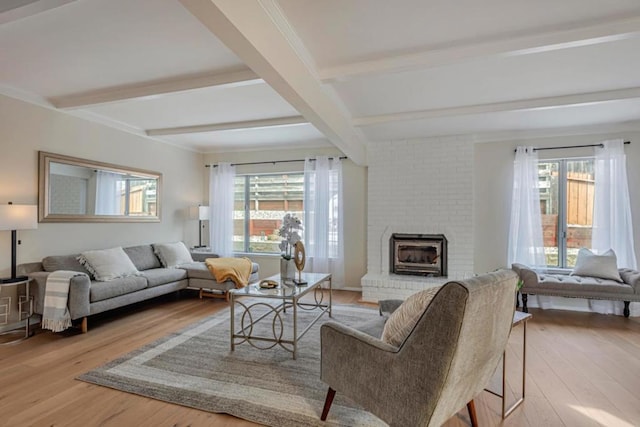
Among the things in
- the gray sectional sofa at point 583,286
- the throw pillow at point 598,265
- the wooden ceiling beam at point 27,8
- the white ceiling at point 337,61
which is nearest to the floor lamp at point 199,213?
the white ceiling at point 337,61

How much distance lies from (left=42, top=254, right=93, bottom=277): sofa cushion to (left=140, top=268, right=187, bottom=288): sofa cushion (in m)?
0.62

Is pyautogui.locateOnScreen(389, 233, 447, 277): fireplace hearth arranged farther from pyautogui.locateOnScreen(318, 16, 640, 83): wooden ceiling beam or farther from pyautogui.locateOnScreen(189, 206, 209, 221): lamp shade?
pyautogui.locateOnScreen(189, 206, 209, 221): lamp shade

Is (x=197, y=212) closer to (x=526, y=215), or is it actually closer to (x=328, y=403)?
(x=328, y=403)

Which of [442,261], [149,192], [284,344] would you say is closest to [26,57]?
[149,192]

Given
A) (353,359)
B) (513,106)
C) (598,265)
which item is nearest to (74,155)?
(353,359)

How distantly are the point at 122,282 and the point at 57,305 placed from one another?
2.07 ft

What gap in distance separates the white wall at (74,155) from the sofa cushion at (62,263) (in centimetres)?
15

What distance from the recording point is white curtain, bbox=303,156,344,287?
5.46 meters

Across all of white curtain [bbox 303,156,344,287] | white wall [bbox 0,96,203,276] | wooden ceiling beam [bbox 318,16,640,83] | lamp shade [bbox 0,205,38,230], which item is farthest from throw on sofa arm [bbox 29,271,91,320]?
white curtain [bbox 303,156,344,287]

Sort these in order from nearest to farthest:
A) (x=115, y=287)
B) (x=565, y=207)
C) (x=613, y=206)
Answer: (x=115, y=287), (x=613, y=206), (x=565, y=207)

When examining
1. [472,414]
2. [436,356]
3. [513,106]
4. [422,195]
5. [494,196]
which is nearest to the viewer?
[436,356]

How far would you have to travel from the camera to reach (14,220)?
10.2 ft

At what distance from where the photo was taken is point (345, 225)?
5.52m

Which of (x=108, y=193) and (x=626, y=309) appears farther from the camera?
(x=108, y=193)
